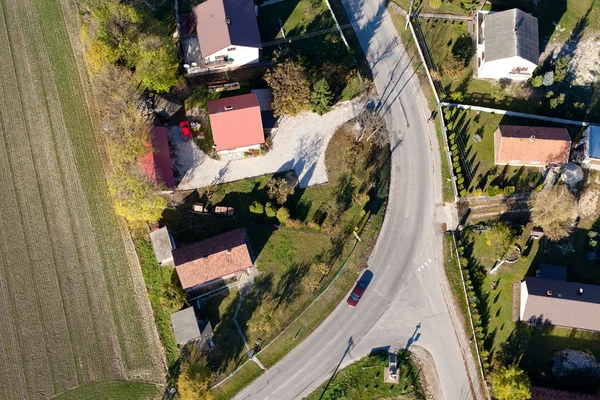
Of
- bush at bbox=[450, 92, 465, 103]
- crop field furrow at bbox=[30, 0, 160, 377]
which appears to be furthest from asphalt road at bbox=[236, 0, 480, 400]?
crop field furrow at bbox=[30, 0, 160, 377]

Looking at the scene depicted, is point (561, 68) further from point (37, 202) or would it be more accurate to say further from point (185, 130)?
point (37, 202)

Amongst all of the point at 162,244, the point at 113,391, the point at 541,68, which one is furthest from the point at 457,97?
the point at 113,391

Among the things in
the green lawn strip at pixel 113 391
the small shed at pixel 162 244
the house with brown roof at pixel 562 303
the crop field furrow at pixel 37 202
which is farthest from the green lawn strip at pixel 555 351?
the crop field furrow at pixel 37 202

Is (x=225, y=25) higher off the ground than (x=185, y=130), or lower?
higher

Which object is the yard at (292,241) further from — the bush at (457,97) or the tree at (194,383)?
the bush at (457,97)

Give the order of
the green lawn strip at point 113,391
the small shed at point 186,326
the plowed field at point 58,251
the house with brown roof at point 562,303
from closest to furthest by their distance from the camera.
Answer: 1. the small shed at point 186,326
2. the house with brown roof at point 562,303
3. the green lawn strip at point 113,391
4. the plowed field at point 58,251

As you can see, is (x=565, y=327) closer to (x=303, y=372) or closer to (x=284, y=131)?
(x=303, y=372)
